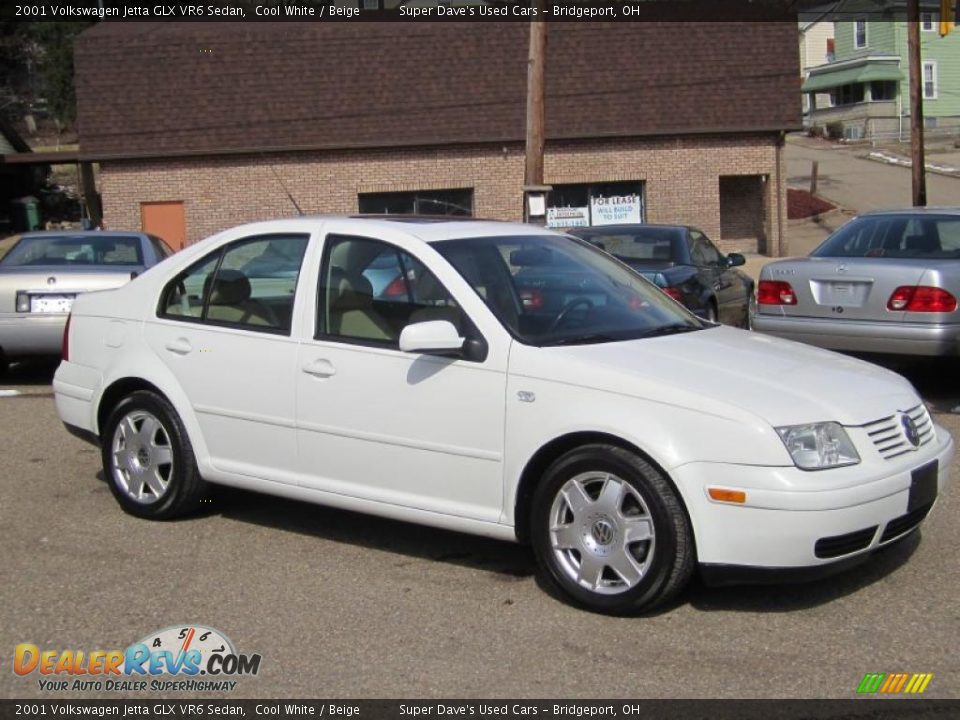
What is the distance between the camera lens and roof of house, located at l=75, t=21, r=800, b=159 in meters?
29.9

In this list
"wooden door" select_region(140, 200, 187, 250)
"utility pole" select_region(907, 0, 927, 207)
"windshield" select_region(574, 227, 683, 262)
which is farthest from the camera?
"wooden door" select_region(140, 200, 187, 250)

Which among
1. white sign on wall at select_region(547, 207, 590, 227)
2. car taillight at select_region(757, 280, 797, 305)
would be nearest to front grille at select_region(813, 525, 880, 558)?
car taillight at select_region(757, 280, 797, 305)

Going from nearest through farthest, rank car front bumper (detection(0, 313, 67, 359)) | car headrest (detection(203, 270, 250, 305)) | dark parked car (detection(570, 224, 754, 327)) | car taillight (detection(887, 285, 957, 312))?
1. car headrest (detection(203, 270, 250, 305))
2. car taillight (detection(887, 285, 957, 312))
3. car front bumper (detection(0, 313, 67, 359))
4. dark parked car (detection(570, 224, 754, 327))

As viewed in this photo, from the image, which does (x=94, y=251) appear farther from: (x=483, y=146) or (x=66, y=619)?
(x=483, y=146)

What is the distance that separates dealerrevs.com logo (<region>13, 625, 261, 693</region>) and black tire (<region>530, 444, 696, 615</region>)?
1296mm

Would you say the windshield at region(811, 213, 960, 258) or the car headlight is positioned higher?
the windshield at region(811, 213, 960, 258)

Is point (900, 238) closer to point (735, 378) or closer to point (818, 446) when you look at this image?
point (735, 378)

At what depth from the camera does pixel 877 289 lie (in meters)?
9.20

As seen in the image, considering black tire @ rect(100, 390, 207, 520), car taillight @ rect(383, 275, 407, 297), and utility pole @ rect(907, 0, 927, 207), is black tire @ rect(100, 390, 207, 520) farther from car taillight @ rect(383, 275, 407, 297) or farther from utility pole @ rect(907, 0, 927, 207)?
utility pole @ rect(907, 0, 927, 207)

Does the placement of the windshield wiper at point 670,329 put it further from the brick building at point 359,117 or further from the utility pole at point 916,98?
the brick building at point 359,117

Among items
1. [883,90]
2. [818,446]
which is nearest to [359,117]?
[818,446]

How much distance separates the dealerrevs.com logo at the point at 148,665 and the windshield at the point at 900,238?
6.80m

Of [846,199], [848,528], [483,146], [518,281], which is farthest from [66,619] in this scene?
[846,199]

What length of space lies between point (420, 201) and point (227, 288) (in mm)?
24551
